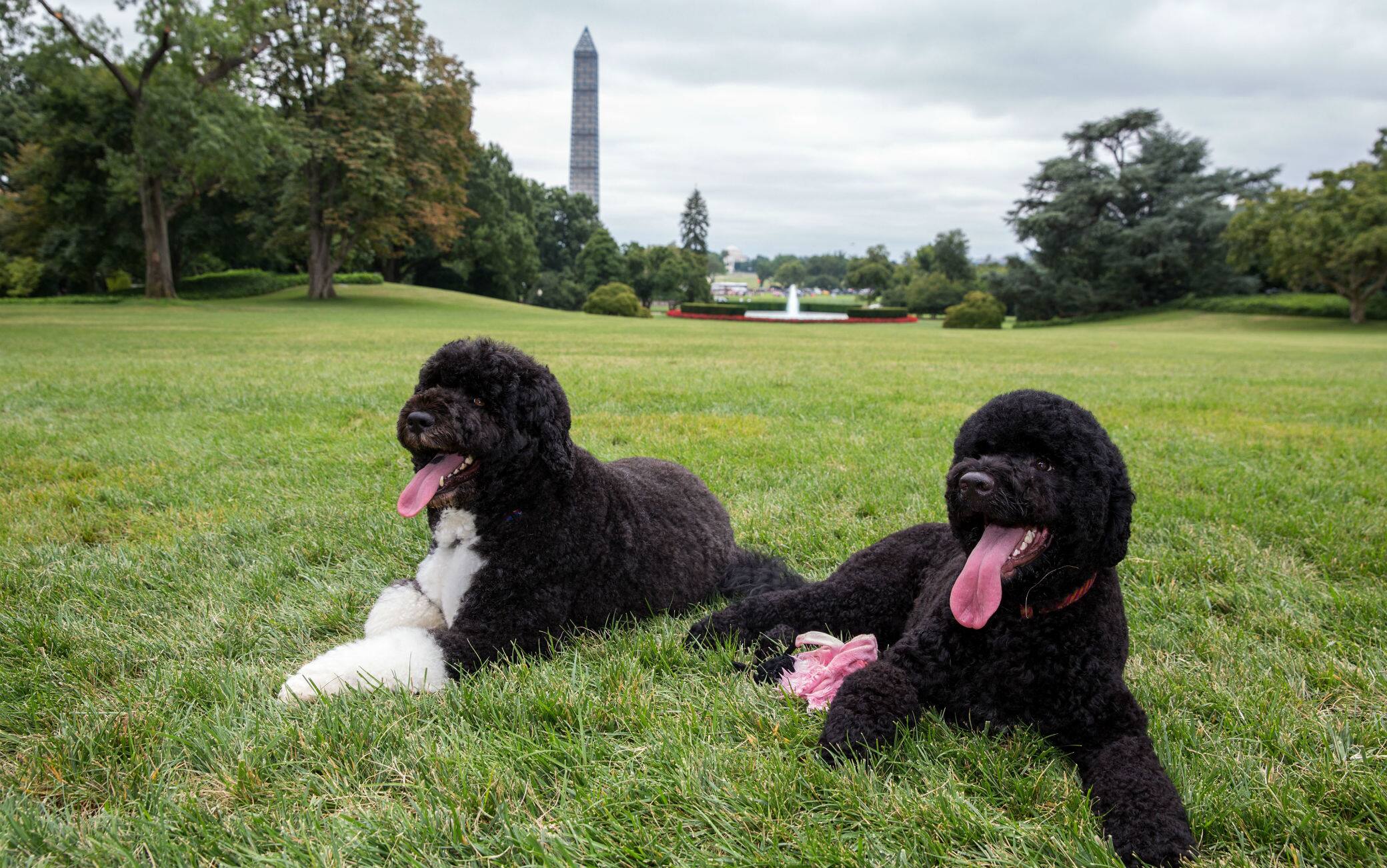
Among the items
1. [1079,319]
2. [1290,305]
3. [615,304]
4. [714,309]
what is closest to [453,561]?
[615,304]

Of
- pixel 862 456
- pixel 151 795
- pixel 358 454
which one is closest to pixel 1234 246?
pixel 862 456

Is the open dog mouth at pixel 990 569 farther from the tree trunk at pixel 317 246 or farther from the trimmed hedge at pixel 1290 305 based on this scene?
the trimmed hedge at pixel 1290 305

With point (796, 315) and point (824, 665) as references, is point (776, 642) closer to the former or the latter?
point (824, 665)

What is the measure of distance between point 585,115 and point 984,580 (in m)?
205

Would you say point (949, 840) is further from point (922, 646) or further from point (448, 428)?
point (448, 428)

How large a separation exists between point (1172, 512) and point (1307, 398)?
7.85 m

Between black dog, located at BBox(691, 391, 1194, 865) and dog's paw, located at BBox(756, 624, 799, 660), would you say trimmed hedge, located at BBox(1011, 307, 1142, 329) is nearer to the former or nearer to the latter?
dog's paw, located at BBox(756, 624, 799, 660)

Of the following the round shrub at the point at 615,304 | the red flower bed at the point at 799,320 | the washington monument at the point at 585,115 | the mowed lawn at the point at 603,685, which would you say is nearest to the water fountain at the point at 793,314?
the red flower bed at the point at 799,320

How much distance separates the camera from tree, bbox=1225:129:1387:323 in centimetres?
3672

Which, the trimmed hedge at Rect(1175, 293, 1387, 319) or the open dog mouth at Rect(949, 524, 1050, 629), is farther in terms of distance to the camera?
the trimmed hedge at Rect(1175, 293, 1387, 319)

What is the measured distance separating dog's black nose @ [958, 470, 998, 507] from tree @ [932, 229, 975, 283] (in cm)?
7086

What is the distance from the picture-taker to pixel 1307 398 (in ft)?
35.0

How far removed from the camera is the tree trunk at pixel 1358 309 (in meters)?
39.0

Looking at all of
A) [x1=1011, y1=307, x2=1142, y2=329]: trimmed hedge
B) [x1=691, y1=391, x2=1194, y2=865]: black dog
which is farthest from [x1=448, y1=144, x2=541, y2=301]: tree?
[x1=691, y1=391, x2=1194, y2=865]: black dog
